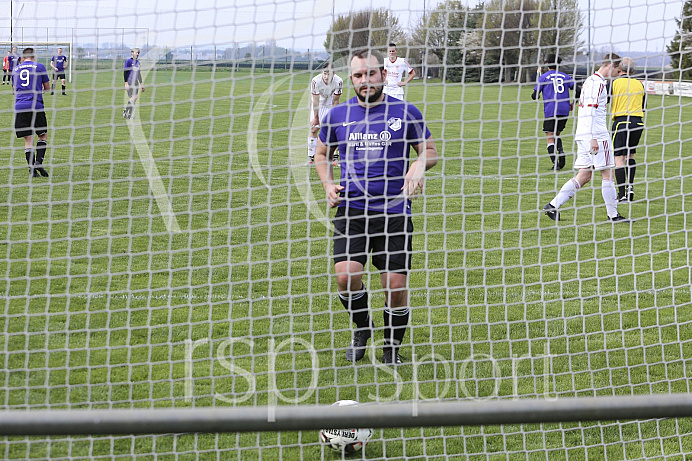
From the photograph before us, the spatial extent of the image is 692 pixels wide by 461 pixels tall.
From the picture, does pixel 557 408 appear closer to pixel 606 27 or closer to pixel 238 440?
pixel 238 440

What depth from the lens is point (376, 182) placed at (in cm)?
440

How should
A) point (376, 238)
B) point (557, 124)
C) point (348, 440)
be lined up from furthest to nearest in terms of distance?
point (557, 124) → point (376, 238) → point (348, 440)

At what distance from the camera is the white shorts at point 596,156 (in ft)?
26.5

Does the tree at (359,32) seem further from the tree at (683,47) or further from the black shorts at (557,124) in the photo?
the tree at (683,47)

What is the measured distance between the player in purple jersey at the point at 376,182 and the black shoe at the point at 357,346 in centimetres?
22

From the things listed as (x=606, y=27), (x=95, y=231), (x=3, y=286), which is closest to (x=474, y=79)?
(x=606, y=27)

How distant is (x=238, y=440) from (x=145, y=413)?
194 centimetres

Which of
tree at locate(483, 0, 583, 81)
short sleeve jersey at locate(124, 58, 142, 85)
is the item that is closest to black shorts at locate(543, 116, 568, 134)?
tree at locate(483, 0, 583, 81)

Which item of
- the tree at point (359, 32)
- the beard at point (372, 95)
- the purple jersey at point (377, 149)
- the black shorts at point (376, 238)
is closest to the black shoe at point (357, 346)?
the black shorts at point (376, 238)

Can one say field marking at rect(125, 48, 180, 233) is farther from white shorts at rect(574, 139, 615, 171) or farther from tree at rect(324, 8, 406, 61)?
white shorts at rect(574, 139, 615, 171)

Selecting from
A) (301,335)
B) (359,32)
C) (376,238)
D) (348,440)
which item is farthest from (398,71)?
(348,440)

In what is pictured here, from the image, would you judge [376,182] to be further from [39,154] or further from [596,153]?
[39,154]

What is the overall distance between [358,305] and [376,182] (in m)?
0.77

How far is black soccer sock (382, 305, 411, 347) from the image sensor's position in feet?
14.9
